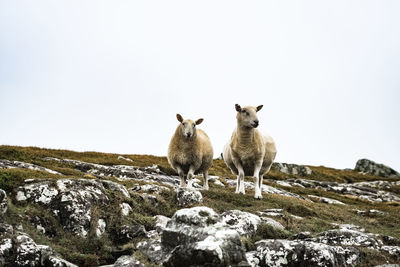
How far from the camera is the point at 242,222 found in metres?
11.7

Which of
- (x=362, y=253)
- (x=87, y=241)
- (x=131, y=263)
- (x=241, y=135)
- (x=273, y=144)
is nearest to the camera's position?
(x=131, y=263)

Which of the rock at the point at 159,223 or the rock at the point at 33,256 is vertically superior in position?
the rock at the point at 159,223

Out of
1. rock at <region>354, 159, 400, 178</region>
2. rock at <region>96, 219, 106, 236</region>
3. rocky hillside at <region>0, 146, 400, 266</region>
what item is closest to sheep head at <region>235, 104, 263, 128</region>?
rocky hillside at <region>0, 146, 400, 266</region>

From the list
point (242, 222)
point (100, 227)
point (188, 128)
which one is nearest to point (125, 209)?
point (100, 227)

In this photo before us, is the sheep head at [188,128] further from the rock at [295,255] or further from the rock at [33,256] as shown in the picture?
the rock at [33,256]

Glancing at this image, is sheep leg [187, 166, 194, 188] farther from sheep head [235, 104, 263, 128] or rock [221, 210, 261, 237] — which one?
rock [221, 210, 261, 237]

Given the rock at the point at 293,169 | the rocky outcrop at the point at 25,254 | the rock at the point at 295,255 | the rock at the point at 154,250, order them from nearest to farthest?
the rocky outcrop at the point at 25,254, the rock at the point at 154,250, the rock at the point at 295,255, the rock at the point at 293,169

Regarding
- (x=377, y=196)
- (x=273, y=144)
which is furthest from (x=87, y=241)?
(x=377, y=196)

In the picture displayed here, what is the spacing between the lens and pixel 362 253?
10508mm

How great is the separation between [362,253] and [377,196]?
128 ft

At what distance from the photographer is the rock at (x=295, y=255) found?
905cm

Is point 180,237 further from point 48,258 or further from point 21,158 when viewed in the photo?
point 21,158

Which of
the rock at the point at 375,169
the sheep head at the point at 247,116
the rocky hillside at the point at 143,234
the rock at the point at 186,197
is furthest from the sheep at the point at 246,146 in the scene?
the rock at the point at 375,169

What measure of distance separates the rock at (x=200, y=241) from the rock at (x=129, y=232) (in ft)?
5.96
